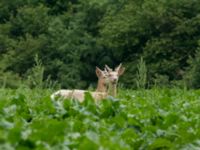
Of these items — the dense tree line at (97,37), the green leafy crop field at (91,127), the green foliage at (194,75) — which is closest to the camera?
the green leafy crop field at (91,127)

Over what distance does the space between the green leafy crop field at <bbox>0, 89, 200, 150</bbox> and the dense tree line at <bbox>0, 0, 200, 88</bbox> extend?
39819 millimetres

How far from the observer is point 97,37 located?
62.4 meters

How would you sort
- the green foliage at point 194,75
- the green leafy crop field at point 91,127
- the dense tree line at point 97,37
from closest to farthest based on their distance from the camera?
1. the green leafy crop field at point 91,127
2. the green foliage at point 194,75
3. the dense tree line at point 97,37

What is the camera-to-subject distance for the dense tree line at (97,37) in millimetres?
54438

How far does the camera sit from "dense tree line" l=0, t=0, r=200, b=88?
179 feet

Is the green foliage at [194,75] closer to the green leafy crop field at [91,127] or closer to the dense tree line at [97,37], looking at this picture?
the dense tree line at [97,37]

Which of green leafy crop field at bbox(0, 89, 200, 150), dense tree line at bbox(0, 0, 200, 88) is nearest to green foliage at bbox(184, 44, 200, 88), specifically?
dense tree line at bbox(0, 0, 200, 88)

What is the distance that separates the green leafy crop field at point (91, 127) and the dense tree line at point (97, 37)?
131 feet

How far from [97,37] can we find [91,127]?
56.6 meters

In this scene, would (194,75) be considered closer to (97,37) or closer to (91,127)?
(97,37)

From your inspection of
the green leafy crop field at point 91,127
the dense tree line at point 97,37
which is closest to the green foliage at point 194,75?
the dense tree line at point 97,37

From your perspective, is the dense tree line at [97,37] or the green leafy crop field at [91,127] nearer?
the green leafy crop field at [91,127]

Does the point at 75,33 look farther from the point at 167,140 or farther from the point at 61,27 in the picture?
the point at 167,140

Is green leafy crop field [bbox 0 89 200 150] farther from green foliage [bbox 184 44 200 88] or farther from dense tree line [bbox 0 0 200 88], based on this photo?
dense tree line [bbox 0 0 200 88]
